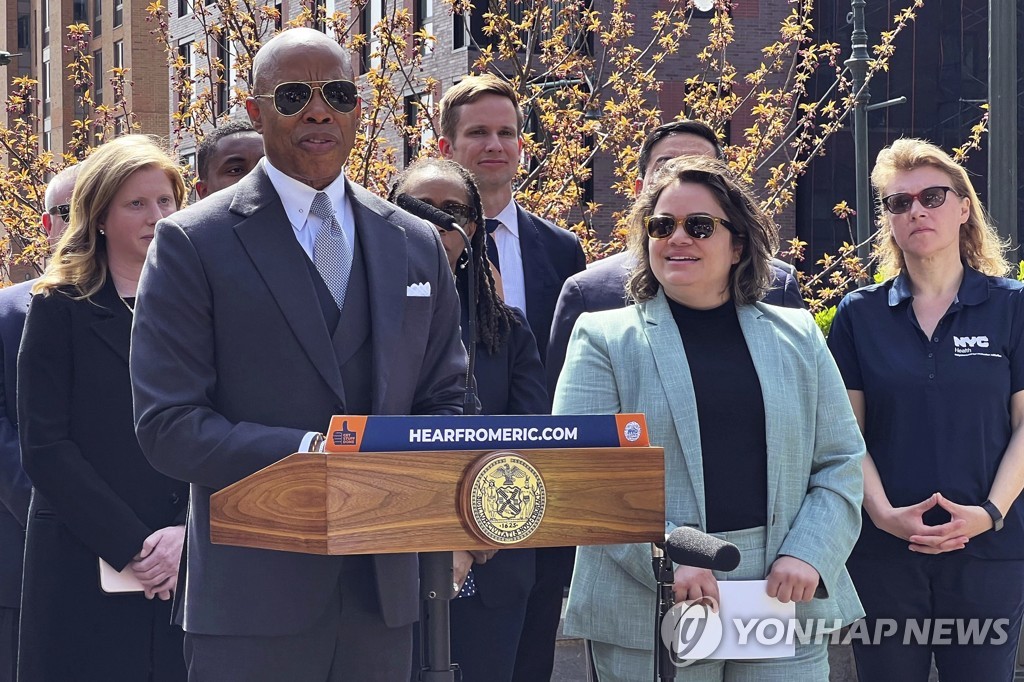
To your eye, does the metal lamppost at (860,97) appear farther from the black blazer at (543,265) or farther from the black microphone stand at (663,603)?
the black microphone stand at (663,603)

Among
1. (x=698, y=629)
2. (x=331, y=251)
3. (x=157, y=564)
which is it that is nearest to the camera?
(x=331, y=251)

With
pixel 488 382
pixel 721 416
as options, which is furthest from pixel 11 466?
pixel 721 416

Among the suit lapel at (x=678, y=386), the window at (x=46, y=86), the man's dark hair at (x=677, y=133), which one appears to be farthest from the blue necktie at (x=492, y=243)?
the window at (x=46, y=86)

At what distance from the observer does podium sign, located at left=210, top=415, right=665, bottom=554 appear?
2.87m

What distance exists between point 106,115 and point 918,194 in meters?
10.8

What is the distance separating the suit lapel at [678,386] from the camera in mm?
4164

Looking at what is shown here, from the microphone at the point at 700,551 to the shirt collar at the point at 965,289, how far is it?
2.49 metres

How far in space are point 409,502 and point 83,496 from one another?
1.96 meters

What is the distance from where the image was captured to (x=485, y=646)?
4824mm

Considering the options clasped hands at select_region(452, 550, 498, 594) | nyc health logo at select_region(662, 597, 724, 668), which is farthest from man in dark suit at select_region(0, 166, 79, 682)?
nyc health logo at select_region(662, 597, 724, 668)

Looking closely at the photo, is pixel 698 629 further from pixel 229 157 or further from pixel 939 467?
pixel 229 157

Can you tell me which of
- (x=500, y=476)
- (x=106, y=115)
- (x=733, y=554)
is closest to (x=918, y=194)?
(x=733, y=554)

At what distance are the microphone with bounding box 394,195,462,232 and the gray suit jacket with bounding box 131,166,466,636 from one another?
0.51 m

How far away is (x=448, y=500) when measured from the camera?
2.94 metres
